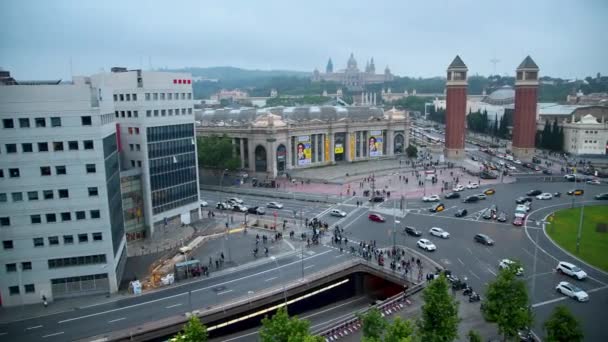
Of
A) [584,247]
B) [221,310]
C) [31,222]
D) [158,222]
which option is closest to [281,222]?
[158,222]

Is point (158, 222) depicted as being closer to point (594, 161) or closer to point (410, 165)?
point (410, 165)

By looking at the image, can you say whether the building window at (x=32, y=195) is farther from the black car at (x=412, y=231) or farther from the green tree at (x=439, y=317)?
the black car at (x=412, y=231)

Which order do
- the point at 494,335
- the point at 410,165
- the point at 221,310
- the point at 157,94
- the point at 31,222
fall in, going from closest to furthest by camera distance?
1. the point at 494,335
2. the point at 221,310
3. the point at 31,222
4. the point at 157,94
5. the point at 410,165

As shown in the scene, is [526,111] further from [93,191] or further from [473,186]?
[93,191]

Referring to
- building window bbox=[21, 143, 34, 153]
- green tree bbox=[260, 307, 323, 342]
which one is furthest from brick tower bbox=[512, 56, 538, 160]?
building window bbox=[21, 143, 34, 153]

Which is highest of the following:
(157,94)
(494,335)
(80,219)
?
(157,94)

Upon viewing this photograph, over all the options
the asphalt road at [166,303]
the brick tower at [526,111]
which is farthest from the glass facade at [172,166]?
the brick tower at [526,111]

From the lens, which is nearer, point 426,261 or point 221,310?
point 221,310
